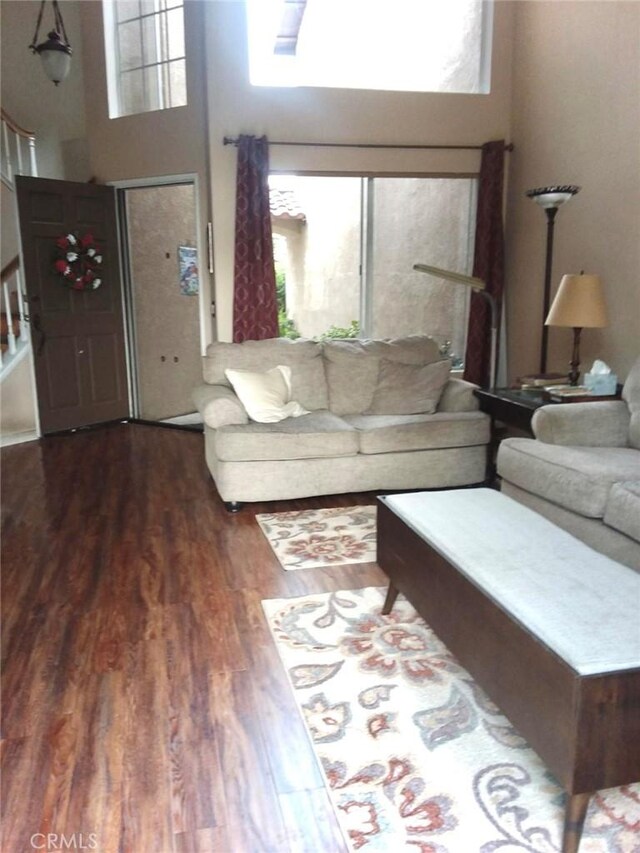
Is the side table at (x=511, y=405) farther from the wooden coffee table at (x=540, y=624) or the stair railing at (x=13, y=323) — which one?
the stair railing at (x=13, y=323)

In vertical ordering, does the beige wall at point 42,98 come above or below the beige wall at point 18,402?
above

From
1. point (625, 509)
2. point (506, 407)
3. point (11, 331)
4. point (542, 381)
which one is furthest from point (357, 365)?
point (11, 331)

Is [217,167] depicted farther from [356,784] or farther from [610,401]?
[356,784]

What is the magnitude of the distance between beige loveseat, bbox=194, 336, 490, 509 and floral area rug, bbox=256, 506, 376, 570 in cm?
18

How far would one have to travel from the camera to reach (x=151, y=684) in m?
2.16

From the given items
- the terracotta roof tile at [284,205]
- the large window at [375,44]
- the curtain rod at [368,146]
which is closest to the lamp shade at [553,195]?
the curtain rod at [368,146]

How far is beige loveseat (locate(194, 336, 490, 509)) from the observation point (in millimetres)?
3738

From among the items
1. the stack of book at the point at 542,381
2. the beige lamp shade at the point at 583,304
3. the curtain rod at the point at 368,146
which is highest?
the curtain rod at the point at 368,146

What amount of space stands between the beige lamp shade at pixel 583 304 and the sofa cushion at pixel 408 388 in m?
0.89

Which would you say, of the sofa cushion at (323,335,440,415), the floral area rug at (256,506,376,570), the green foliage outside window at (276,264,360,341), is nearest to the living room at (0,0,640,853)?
the floral area rug at (256,506,376,570)

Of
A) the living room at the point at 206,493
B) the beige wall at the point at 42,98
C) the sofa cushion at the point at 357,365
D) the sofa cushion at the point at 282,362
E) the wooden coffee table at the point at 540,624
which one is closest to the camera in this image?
the wooden coffee table at the point at 540,624

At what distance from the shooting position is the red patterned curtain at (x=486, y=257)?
17.2 ft

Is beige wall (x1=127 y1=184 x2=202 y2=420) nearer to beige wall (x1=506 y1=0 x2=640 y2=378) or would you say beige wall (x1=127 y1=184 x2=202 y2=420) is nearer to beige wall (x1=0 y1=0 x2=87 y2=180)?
beige wall (x1=0 y1=0 x2=87 y2=180)

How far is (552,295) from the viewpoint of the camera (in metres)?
4.89
